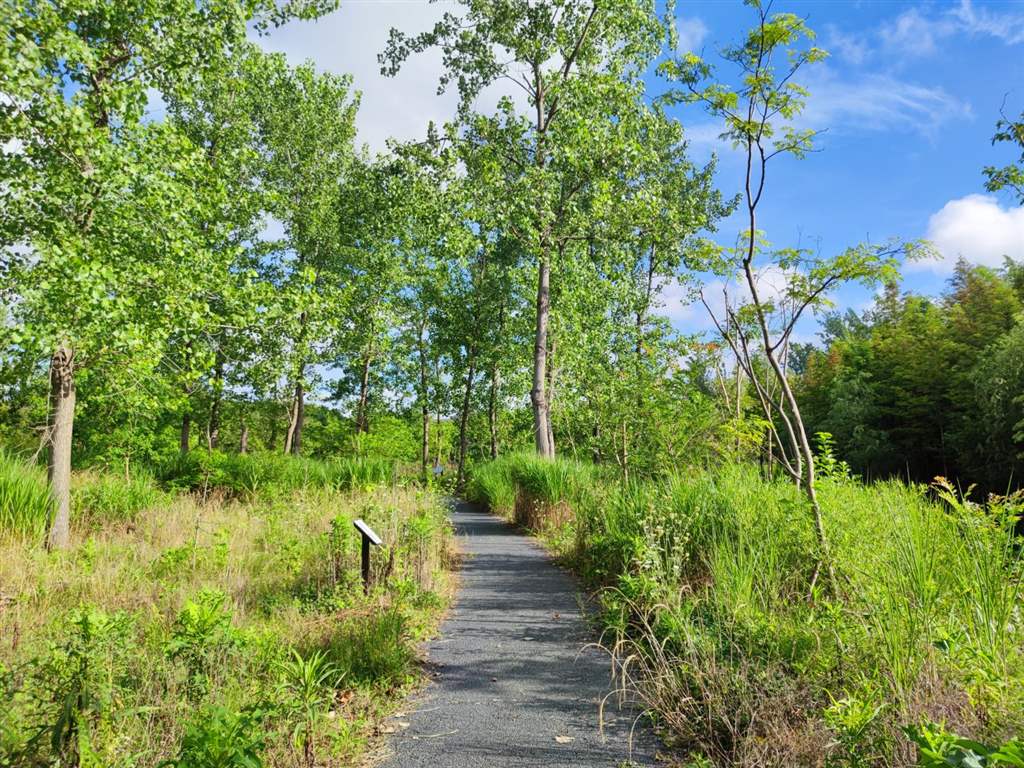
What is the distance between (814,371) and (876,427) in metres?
9.47

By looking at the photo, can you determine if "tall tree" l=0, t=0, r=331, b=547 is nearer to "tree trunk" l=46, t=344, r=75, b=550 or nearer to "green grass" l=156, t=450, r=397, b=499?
"tree trunk" l=46, t=344, r=75, b=550

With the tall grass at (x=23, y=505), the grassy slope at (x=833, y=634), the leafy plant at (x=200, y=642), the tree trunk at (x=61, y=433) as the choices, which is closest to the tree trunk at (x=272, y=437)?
the tall grass at (x=23, y=505)

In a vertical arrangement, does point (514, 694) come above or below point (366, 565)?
below

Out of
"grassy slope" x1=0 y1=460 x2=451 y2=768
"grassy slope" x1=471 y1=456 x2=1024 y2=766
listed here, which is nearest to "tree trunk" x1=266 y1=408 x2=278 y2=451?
"grassy slope" x1=0 y1=460 x2=451 y2=768

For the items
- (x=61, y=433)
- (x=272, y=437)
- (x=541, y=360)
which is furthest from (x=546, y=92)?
(x=272, y=437)

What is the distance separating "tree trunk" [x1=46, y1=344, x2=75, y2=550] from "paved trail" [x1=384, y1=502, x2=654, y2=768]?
5617 millimetres

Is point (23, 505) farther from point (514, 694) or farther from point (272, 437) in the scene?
point (272, 437)

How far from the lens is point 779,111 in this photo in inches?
200

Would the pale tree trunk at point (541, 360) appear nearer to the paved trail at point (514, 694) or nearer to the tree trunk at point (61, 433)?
the paved trail at point (514, 694)

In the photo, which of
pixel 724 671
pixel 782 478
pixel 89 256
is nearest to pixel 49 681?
pixel 724 671

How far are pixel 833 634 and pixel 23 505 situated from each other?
31.9ft

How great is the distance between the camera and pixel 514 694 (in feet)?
14.0

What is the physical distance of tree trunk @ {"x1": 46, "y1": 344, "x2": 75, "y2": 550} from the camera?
831 centimetres

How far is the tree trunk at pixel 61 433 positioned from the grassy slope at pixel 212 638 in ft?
1.39
